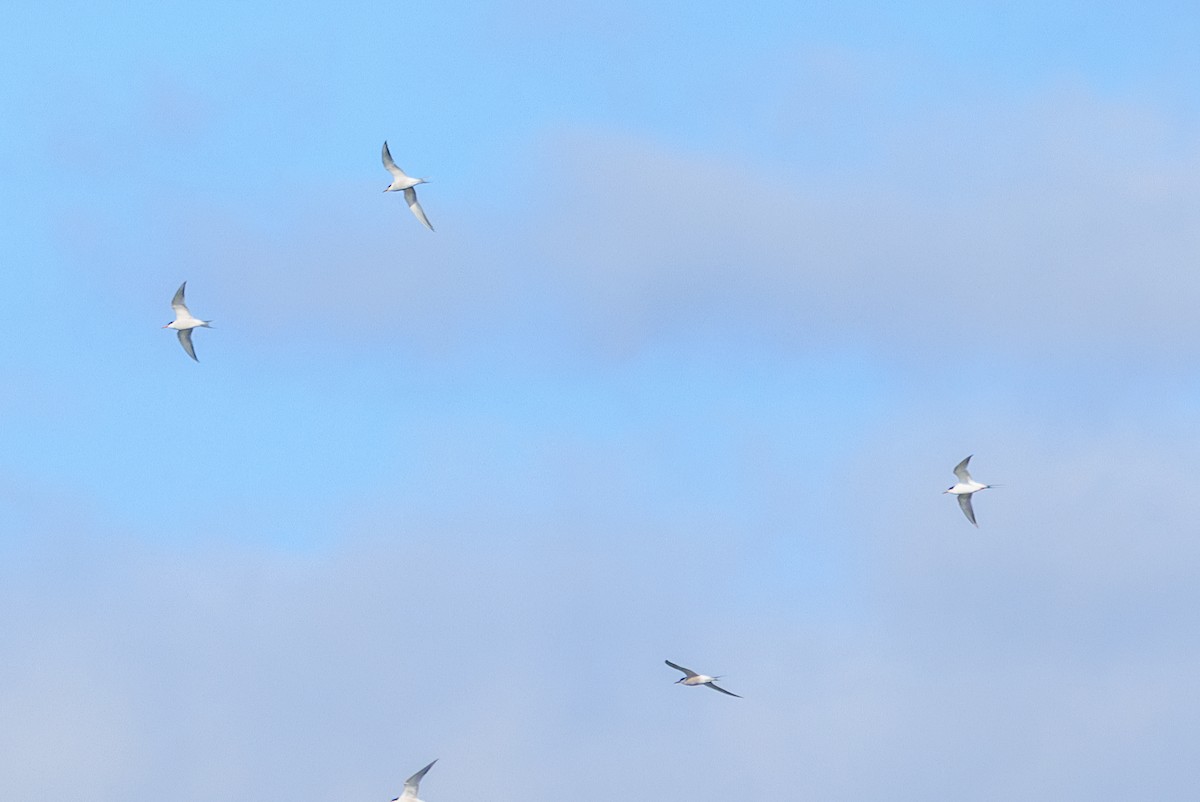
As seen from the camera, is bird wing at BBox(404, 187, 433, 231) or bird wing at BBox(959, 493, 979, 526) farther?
bird wing at BBox(959, 493, 979, 526)

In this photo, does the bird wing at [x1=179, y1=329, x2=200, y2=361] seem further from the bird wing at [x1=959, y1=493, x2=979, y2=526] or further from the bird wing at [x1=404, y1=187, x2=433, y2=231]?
the bird wing at [x1=959, y1=493, x2=979, y2=526]

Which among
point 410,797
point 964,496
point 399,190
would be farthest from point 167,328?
point 964,496

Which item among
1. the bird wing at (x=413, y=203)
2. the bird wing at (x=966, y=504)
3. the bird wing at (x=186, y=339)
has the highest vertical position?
the bird wing at (x=413, y=203)

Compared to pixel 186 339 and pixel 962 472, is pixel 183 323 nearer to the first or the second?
pixel 186 339

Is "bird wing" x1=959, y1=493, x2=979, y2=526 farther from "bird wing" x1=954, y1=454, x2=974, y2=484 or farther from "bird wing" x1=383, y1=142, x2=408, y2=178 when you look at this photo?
"bird wing" x1=383, y1=142, x2=408, y2=178

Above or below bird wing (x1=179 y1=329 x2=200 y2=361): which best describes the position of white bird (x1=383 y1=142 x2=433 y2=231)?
above

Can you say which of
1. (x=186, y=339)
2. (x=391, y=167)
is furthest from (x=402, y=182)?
(x=186, y=339)

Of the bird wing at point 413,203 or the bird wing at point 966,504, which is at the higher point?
the bird wing at point 413,203

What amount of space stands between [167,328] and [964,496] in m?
45.0

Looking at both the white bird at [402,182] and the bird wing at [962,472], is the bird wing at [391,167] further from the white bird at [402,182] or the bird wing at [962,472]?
the bird wing at [962,472]

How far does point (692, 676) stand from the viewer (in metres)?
105

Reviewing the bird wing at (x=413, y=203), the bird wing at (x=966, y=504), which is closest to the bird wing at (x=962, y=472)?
the bird wing at (x=966, y=504)

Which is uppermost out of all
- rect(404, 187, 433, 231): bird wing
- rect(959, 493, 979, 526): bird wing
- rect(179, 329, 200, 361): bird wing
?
rect(404, 187, 433, 231): bird wing

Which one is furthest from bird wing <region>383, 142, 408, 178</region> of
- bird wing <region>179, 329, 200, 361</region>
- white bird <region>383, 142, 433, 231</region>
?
bird wing <region>179, 329, 200, 361</region>
